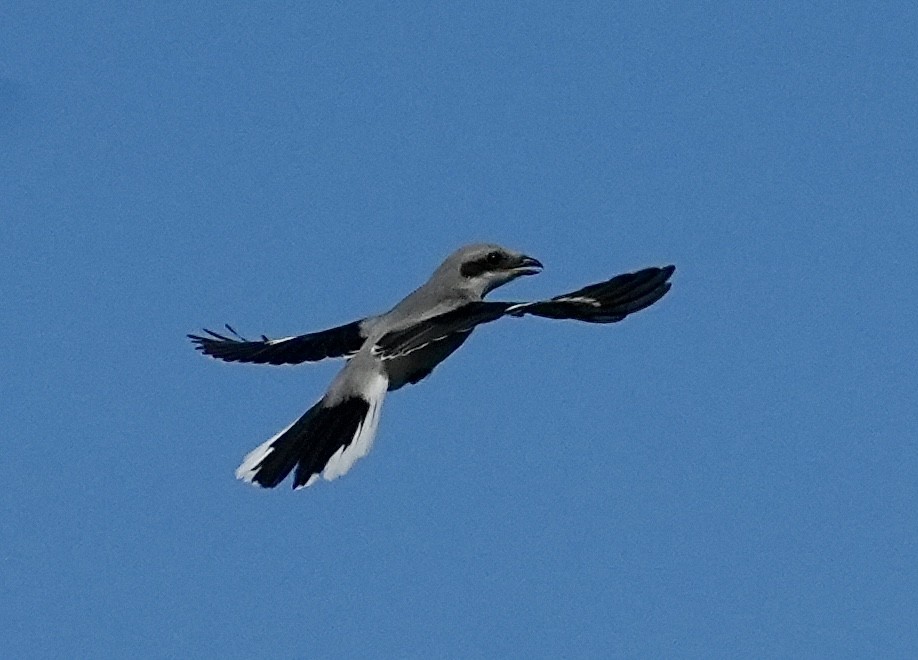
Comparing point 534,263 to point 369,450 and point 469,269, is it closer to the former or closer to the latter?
point 469,269

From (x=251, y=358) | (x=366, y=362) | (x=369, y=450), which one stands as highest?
(x=251, y=358)

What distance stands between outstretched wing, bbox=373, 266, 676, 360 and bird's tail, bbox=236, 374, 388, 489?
13.4 inches

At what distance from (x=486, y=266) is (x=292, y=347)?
1.66m

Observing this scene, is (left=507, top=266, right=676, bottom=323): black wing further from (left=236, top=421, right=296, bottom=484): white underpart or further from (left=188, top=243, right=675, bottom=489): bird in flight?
(left=236, top=421, right=296, bottom=484): white underpart

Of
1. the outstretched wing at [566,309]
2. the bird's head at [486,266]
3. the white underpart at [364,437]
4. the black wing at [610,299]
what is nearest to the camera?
the white underpart at [364,437]

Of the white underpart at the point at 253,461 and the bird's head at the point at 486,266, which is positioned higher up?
the bird's head at the point at 486,266

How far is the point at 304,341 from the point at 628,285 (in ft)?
8.21

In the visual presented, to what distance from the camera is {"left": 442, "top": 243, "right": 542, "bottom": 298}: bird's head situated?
1148 centimetres

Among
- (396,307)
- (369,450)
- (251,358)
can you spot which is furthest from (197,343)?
(369,450)

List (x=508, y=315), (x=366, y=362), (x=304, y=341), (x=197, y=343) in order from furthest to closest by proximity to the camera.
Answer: (x=197, y=343) < (x=304, y=341) < (x=366, y=362) < (x=508, y=315)

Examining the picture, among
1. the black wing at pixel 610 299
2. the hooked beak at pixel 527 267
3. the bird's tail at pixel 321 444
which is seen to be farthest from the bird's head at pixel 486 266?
the bird's tail at pixel 321 444

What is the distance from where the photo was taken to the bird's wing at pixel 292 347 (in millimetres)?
11930

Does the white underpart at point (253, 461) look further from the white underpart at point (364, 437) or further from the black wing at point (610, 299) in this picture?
the black wing at point (610, 299)

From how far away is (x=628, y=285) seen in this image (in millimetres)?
10953
